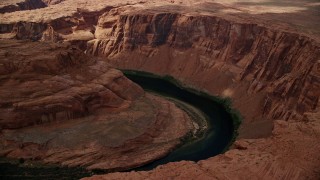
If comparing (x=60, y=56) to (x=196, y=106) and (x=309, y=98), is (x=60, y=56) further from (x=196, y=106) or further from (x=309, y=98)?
(x=309, y=98)

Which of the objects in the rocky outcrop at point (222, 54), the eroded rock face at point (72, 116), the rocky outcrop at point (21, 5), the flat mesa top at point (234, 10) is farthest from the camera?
the rocky outcrop at point (21, 5)

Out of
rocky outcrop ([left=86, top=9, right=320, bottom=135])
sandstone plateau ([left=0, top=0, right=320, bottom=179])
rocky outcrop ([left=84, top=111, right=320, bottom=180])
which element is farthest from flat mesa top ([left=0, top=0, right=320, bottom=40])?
rocky outcrop ([left=84, top=111, right=320, bottom=180])

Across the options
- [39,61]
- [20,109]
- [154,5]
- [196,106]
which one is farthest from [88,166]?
[154,5]

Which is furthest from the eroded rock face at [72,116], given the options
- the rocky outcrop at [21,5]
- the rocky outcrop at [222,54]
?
the rocky outcrop at [21,5]

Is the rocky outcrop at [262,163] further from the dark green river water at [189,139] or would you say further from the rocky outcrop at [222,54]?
the rocky outcrop at [222,54]

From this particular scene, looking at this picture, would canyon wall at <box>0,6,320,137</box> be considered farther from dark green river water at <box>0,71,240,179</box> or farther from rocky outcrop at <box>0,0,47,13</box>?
rocky outcrop at <box>0,0,47,13</box>

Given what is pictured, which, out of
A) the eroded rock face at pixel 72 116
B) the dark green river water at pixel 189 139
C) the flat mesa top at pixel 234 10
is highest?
the flat mesa top at pixel 234 10

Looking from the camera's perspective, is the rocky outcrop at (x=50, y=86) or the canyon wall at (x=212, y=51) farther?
the canyon wall at (x=212, y=51)
